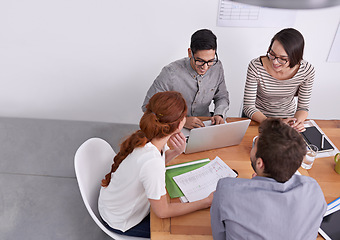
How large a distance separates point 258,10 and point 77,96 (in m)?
1.86

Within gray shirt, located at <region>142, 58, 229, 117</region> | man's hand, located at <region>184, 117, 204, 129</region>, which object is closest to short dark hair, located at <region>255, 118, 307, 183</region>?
man's hand, located at <region>184, 117, 204, 129</region>

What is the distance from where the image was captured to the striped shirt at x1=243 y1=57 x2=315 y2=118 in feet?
6.64

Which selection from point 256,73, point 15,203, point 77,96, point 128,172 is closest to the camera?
point 128,172

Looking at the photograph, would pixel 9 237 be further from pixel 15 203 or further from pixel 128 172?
pixel 128 172

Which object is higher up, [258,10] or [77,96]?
[258,10]

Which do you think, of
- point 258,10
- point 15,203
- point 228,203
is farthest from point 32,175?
point 258,10

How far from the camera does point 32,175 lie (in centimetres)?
250

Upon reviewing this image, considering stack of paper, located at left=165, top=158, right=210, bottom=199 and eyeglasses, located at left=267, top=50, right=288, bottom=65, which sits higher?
eyeglasses, located at left=267, top=50, right=288, bottom=65

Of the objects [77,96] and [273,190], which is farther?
[77,96]

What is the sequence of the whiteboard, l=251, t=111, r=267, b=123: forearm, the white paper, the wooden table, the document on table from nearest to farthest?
the wooden table → the document on table → l=251, t=111, r=267, b=123: forearm → the white paper → the whiteboard

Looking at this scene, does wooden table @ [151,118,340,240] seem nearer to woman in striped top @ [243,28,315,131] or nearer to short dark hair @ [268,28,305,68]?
woman in striped top @ [243,28,315,131]

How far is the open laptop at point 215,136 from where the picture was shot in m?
1.54

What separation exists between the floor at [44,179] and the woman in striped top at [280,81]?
1.39 m

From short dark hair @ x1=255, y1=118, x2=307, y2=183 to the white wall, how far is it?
157cm
